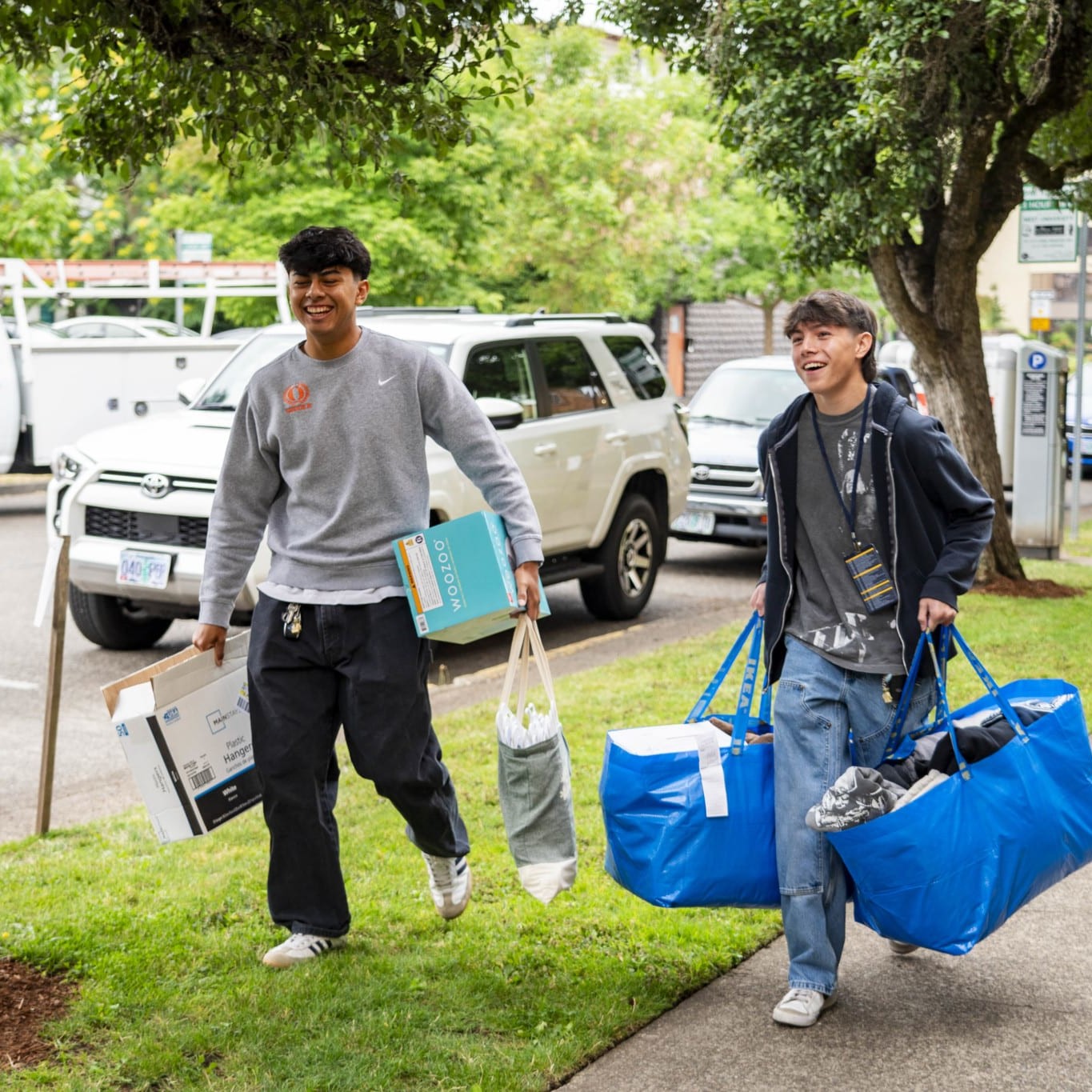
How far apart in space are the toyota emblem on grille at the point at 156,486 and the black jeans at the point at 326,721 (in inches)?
180

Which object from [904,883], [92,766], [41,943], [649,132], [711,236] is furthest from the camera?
[711,236]

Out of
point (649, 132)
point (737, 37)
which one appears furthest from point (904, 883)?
point (649, 132)

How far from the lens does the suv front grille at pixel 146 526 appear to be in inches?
331

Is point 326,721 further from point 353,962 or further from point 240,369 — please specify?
Answer: point 240,369

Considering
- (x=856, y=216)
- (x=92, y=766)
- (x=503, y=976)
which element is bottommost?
(x=92, y=766)

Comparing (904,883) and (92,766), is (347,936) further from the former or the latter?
(92,766)

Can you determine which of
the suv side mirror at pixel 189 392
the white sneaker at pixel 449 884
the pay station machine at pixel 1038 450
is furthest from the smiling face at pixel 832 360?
the pay station machine at pixel 1038 450

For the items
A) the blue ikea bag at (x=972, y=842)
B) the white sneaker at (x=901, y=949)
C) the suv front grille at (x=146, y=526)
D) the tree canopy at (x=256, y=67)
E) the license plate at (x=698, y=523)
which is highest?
the tree canopy at (x=256, y=67)

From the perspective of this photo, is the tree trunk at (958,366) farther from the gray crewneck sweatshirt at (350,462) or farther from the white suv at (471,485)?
the gray crewneck sweatshirt at (350,462)

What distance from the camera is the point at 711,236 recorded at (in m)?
32.8

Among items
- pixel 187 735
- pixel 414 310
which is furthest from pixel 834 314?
pixel 414 310

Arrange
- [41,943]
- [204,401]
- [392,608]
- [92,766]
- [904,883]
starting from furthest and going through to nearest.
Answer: [204,401] → [92,766] → [41,943] → [392,608] → [904,883]

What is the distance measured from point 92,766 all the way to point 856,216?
5.91 m

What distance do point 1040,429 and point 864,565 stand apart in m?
9.89
